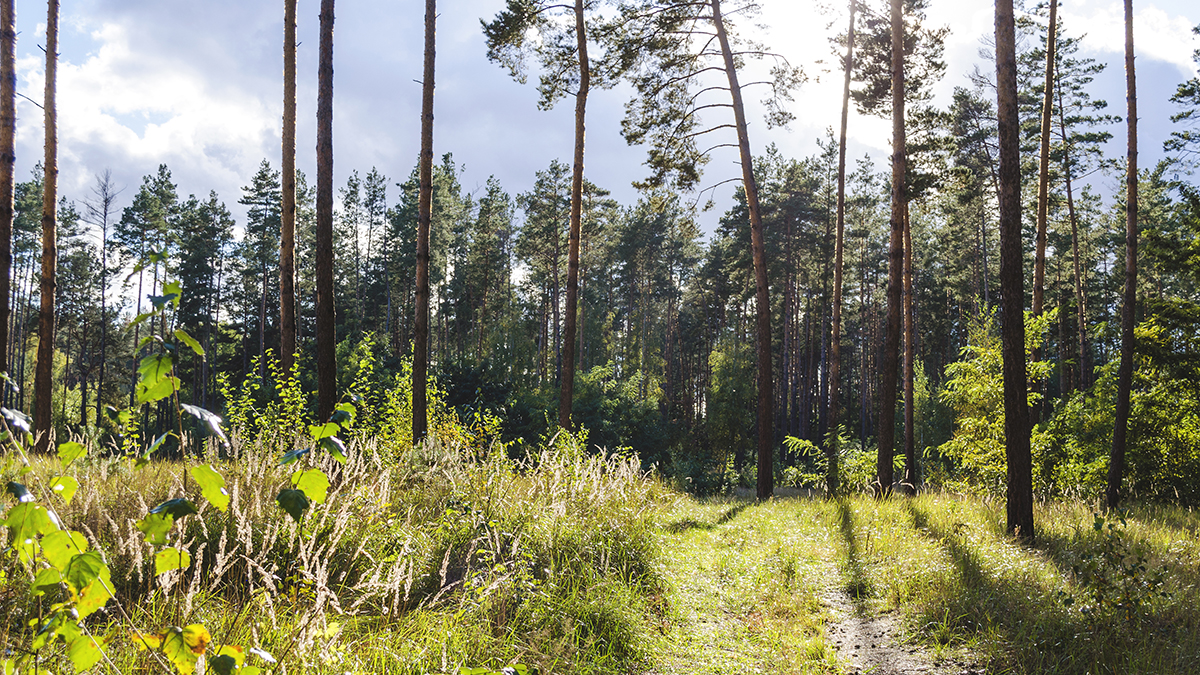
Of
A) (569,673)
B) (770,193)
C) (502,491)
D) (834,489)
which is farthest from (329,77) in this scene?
(770,193)

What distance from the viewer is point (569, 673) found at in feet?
11.6

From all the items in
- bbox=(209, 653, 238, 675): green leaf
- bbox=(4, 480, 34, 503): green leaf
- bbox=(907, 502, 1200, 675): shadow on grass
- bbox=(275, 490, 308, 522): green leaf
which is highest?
bbox=(4, 480, 34, 503): green leaf

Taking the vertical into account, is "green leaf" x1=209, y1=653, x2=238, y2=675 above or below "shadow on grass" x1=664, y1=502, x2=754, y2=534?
above

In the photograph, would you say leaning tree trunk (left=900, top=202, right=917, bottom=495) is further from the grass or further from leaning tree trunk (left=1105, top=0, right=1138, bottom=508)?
the grass

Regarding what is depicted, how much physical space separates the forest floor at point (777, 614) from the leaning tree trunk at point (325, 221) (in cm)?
460

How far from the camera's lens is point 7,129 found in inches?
361

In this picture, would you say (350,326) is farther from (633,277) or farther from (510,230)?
(633,277)

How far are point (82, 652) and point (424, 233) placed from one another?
9.26 metres

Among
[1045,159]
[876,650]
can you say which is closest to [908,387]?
[1045,159]

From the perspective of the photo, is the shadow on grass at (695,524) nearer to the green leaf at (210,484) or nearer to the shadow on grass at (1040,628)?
the shadow on grass at (1040,628)

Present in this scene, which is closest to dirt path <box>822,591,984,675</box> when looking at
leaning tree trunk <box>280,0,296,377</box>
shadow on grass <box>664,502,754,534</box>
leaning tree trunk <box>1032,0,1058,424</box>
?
shadow on grass <box>664,502,754,534</box>

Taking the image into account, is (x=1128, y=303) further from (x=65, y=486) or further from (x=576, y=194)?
(x=65, y=486)

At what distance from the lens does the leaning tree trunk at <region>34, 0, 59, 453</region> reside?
34.0ft

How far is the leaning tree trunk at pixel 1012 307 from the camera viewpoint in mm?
6551
